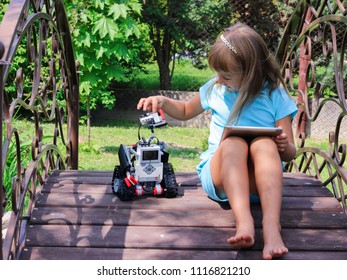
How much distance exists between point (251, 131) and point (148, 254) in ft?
2.18

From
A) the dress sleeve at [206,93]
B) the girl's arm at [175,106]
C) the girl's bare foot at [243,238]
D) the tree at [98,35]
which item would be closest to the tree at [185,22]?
the tree at [98,35]

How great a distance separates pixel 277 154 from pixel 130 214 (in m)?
0.68

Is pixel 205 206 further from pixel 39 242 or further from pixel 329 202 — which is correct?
pixel 39 242

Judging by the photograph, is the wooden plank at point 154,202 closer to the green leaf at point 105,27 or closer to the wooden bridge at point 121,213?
the wooden bridge at point 121,213

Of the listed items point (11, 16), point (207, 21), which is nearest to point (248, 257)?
point (11, 16)

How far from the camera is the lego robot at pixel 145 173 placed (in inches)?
111

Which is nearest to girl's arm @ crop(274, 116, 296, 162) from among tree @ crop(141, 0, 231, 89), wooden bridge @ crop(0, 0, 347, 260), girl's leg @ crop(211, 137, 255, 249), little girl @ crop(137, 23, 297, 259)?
little girl @ crop(137, 23, 297, 259)

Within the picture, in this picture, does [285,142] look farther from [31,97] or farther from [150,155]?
[31,97]

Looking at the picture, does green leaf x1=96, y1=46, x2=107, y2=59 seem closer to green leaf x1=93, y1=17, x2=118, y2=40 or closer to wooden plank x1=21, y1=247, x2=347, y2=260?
green leaf x1=93, y1=17, x2=118, y2=40

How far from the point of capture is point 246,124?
111 inches

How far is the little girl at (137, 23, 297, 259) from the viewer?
95.7 inches

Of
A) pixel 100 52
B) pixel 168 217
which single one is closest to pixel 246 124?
pixel 168 217

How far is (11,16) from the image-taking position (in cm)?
208

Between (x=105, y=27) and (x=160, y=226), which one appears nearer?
(x=160, y=226)
